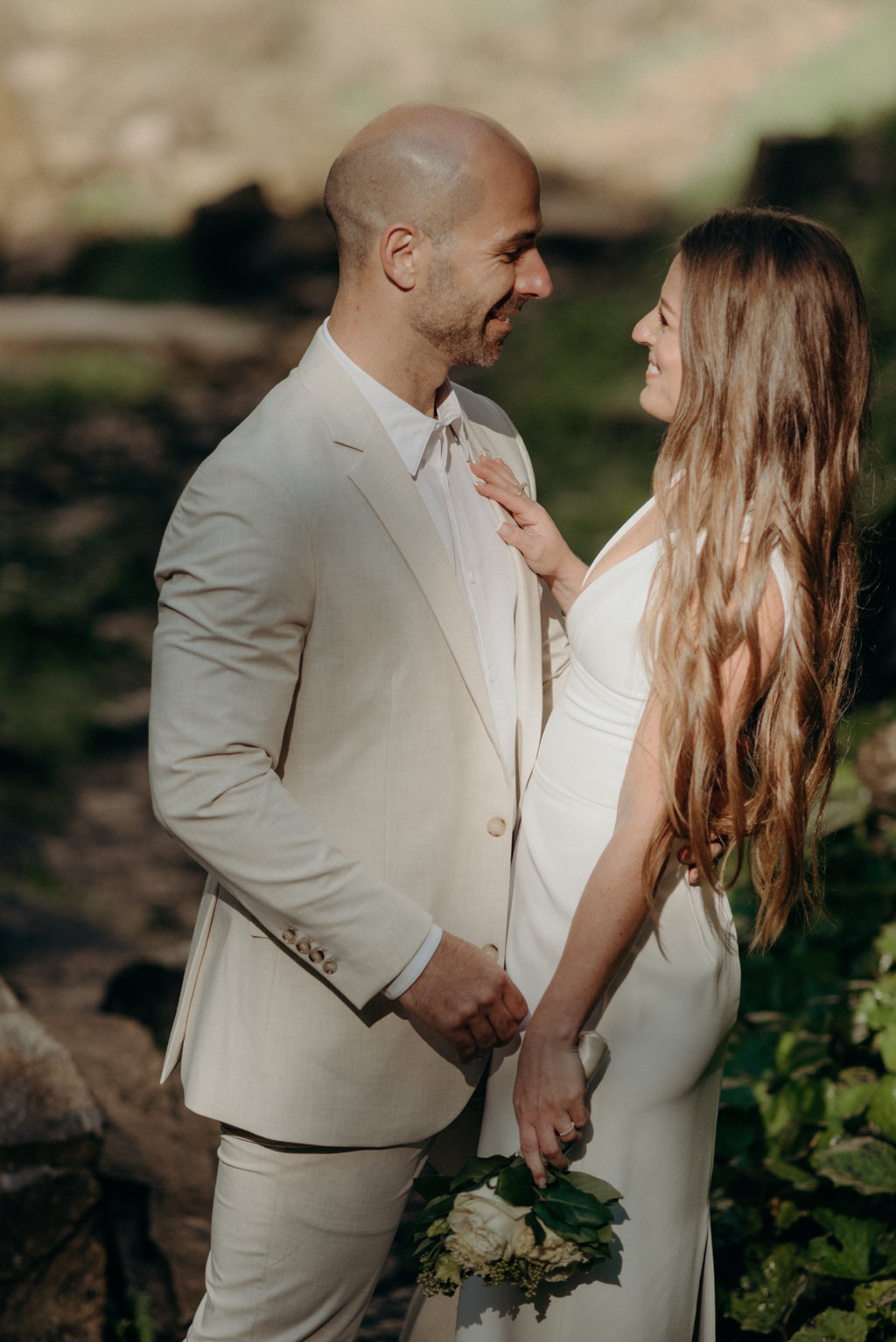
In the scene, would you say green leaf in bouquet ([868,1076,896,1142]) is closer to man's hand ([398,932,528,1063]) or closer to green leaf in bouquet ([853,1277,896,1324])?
green leaf in bouquet ([853,1277,896,1324])

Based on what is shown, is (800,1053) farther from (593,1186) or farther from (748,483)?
(748,483)

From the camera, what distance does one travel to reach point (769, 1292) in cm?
Answer: 266

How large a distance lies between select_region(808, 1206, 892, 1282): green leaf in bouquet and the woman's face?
172cm

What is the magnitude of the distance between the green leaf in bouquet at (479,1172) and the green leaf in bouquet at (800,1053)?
4.63 feet

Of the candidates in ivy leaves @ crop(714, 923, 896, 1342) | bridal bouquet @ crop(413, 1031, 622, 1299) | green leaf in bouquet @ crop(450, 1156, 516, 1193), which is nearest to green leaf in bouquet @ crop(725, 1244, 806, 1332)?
ivy leaves @ crop(714, 923, 896, 1342)

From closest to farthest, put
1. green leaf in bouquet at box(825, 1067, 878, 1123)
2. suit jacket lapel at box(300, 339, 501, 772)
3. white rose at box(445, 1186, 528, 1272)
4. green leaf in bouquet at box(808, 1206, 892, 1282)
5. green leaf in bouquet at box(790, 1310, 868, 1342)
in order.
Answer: white rose at box(445, 1186, 528, 1272) < suit jacket lapel at box(300, 339, 501, 772) < green leaf in bouquet at box(790, 1310, 868, 1342) < green leaf in bouquet at box(808, 1206, 892, 1282) < green leaf in bouquet at box(825, 1067, 878, 1123)

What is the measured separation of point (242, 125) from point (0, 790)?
7.16 m

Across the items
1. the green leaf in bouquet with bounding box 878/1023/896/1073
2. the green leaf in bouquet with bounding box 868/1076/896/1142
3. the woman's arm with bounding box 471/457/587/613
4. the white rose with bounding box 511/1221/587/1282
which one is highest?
the woman's arm with bounding box 471/457/587/613

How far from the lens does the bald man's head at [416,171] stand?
203 cm

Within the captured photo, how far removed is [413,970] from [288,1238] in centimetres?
49

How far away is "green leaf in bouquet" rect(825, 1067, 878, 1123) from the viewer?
281 cm

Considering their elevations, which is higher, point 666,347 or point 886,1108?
point 666,347

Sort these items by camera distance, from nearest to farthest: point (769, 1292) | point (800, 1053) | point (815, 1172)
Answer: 1. point (769, 1292)
2. point (815, 1172)
3. point (800, 1053)

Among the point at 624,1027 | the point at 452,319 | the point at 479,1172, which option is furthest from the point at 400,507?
the point at 479,1172
